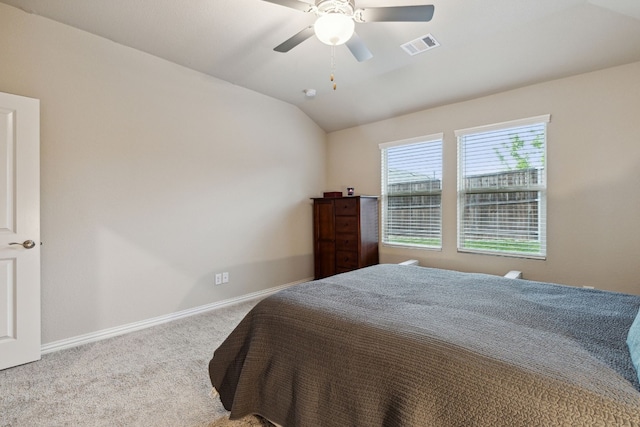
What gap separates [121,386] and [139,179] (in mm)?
1816

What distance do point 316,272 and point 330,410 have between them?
3330 mm

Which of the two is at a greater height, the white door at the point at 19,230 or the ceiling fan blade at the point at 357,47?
the ceiling fan blade at the point at 357,47

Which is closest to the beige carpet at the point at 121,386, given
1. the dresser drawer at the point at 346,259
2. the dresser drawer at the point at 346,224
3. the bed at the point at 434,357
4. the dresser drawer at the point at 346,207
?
the bed at the point at 434,357

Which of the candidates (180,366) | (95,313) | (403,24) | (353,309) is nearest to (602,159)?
(403,24)

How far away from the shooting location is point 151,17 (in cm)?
246

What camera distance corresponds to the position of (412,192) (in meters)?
4.08

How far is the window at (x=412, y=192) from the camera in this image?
3.86 metres

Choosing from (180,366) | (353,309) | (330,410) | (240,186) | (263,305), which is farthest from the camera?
(240,186)

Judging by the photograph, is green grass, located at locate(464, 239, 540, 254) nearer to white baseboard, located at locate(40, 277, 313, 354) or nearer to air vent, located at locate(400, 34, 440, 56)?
air vent, located at locate(400, 34, 440, 56)

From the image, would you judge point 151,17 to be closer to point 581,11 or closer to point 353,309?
point 353,309

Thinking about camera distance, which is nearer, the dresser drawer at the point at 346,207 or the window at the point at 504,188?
the window at the point at 504,188

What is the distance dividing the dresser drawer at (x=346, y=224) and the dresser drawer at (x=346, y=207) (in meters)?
0.07

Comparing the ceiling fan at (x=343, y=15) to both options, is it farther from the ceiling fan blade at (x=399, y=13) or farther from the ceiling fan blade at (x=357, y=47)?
the ceiling fan blade at (x=357, y=47)

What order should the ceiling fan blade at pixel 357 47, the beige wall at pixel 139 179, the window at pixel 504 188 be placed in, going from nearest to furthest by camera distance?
the ceiling fan blade at pixel 357 47, the beige wall at pixel 139 179, the window at pixel 504 188
